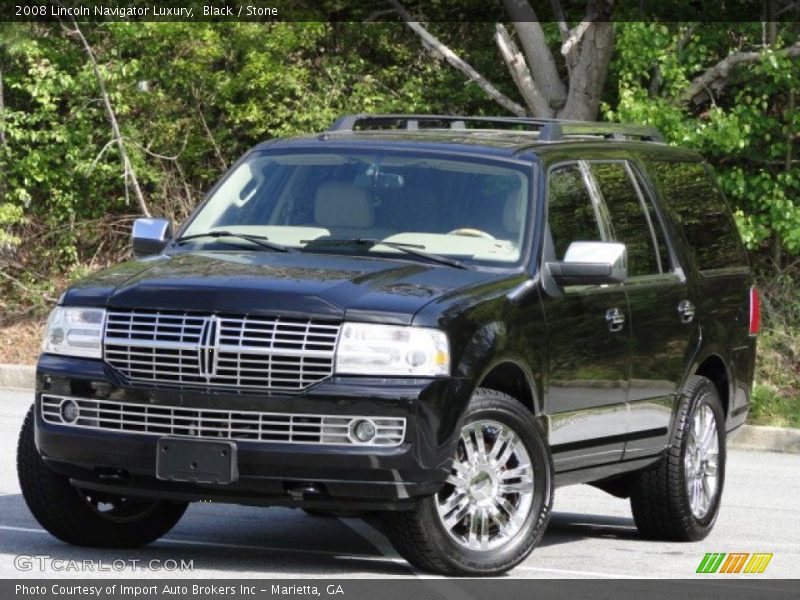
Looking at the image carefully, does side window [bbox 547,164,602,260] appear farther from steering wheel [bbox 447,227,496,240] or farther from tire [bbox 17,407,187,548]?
tire [bbox 17,407,187,548]

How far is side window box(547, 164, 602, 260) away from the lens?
8.37 metres

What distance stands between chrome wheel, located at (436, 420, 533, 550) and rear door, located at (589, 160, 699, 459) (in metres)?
1.22

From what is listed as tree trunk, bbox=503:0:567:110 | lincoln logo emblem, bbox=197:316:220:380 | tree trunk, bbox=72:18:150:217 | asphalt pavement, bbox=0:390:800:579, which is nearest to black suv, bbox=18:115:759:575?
lincoln logo emblem, bbox=197:316:220:380

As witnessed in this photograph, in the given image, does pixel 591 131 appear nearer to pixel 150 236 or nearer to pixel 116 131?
pixel 150 236

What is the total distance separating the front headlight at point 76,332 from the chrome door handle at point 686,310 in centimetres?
312

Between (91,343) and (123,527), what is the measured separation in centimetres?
108

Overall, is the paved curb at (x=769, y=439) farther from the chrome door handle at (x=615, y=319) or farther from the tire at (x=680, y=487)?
the chrome door handle at (x=615, y=319)

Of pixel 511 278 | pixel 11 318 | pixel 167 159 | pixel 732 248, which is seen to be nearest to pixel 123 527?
pixel 511 278

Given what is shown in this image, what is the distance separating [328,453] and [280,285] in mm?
737

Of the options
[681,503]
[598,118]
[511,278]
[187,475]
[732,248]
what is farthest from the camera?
[598,118]

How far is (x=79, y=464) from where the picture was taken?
24.3 ft

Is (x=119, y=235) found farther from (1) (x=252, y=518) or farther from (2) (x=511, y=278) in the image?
(2) (x=511, y=278)

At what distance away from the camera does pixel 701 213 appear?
10000 mm

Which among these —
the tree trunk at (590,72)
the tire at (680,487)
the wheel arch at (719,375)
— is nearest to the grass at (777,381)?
the tree trunk at (590,72)
